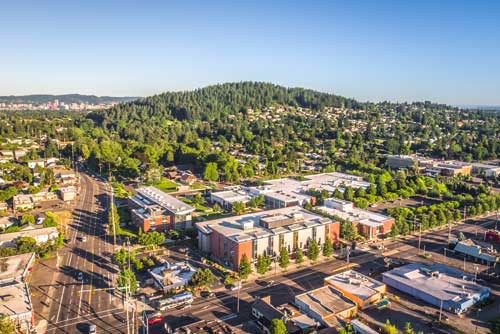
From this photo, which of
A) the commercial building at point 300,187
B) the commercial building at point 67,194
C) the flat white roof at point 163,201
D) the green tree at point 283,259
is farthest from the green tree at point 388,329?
the commercial building at point 67,194

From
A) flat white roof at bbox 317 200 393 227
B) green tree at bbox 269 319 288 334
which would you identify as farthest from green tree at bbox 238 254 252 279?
flat white roof at bbox 317 200 393 227

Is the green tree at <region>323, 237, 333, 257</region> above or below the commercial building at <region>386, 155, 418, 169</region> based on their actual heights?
below

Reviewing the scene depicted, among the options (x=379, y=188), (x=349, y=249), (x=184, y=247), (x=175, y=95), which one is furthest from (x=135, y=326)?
(x=175, y=95)

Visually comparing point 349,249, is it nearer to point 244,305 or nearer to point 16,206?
point 244,305

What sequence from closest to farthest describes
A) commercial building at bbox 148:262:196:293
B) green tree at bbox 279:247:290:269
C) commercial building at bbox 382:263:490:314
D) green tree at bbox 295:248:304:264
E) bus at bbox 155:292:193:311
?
bus at bbox 155:292:193:311 → commercial building at bbox 382:263:490:314 → commercial building at bbox 148:262:196:293 → green tree at bbox 279:247:290:269 → green tree at bbox 295:248:304:264

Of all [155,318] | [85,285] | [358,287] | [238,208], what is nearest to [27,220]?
[85,285]

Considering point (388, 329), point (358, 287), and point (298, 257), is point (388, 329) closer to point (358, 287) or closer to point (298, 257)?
point (358, 287)

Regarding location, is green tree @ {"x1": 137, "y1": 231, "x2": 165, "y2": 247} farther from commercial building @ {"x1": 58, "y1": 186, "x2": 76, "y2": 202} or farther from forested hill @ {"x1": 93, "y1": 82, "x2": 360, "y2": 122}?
forested hill @ {"x1": 93, "y1": 82, "x2": 360, "y2": 122}
